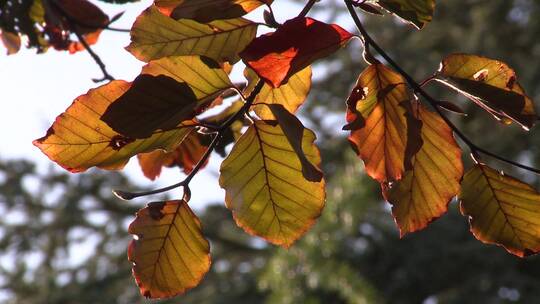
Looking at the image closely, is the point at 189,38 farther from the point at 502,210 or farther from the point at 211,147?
the point at 502,210

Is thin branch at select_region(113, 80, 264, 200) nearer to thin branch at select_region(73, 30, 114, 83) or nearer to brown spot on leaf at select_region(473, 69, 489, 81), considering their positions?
brown spot on leaf at select_region(473, 69, 489, 81)

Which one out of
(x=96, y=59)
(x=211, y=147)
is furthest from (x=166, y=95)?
(x=96, y=59)

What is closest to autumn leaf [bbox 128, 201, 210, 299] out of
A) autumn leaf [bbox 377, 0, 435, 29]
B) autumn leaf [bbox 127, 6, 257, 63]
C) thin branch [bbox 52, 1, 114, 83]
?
autumn leaf [bbox 127, 6, 257, 63]

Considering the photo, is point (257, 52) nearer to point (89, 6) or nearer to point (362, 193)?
point (89, 6)

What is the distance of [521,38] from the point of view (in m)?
6.11

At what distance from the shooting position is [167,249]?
64cm

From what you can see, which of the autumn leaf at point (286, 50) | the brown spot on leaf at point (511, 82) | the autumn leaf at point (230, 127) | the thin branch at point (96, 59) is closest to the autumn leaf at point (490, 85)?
the brown spot on leaf at point (511, 82)

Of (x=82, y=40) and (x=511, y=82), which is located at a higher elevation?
(x=511, y=82)

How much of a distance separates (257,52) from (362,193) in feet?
10.3

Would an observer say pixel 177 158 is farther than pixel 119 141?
Yes

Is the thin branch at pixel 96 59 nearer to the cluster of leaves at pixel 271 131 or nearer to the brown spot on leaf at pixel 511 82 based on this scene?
the cluster of leaves at pixel 271 131

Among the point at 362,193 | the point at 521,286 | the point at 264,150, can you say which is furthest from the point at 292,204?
the point at 521,286

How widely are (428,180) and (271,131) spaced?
15cm

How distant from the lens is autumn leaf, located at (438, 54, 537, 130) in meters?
0.60
